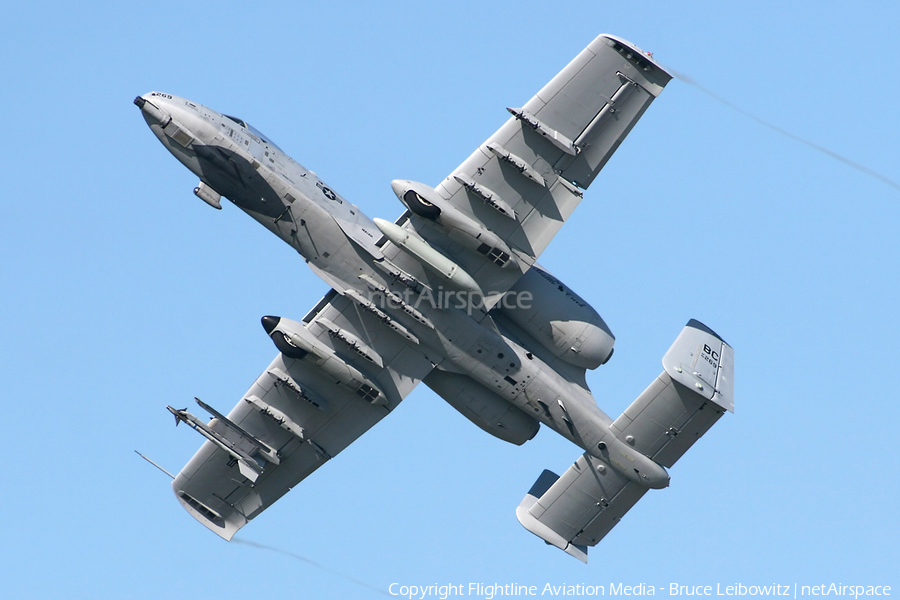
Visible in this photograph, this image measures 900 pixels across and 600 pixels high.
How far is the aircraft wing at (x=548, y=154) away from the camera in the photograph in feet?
116

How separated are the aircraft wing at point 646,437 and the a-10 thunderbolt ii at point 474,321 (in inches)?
2.0

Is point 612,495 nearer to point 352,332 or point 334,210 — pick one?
point 352,332

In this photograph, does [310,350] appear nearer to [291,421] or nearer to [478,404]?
[291,421]

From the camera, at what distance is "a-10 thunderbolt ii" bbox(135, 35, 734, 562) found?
35.5 metres

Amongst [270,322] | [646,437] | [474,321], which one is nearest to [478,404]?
[474,321]

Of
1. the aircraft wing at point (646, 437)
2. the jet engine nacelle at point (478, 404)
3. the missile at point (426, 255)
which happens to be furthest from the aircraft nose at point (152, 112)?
the aircraft wing at point (646, 437)

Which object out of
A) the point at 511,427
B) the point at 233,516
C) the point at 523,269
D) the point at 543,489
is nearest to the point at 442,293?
the point at 523,269

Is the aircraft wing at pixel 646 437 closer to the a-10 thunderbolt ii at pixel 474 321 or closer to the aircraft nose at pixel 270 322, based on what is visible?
the a-10 thunderbolt ii at pixel 474 321

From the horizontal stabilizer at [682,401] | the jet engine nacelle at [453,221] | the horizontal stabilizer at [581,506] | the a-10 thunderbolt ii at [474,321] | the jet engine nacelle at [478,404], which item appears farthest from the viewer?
the horizontal stabilizer at [581,506]

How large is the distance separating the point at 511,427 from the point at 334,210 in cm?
851

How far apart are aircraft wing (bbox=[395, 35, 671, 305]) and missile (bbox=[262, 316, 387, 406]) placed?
4.48 metres

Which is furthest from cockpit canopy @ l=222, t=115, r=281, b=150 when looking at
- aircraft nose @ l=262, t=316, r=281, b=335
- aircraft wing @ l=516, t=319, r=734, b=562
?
aircraft wing @ l=516, t=319, r=734, b=562

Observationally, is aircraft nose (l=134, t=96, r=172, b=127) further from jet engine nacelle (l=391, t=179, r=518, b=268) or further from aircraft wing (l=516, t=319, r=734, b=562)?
aircraft wing (l=516, t=319, r=734, b=562)

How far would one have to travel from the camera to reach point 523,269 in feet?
119
